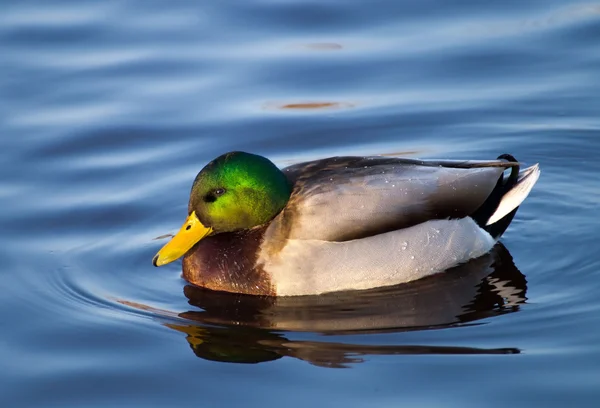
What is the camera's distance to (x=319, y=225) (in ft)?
23.9

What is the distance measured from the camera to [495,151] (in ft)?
31.1

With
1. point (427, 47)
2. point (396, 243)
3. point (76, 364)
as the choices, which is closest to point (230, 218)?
point (396, 243)

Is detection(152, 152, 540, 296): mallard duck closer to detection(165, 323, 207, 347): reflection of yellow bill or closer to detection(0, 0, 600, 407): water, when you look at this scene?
detection(0, 0, 600, 407): water

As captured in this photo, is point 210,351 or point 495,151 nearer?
point 210,351

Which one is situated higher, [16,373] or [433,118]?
[433,118]

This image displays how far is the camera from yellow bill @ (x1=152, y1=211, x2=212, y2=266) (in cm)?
743

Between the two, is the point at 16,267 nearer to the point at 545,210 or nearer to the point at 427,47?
the point at 545,210

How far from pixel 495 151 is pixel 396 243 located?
2.36 m

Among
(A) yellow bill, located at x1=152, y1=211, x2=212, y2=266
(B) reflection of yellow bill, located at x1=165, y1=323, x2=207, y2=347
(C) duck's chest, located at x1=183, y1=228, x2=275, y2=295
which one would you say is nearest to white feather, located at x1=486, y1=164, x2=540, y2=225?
(C) duck's chest, located at x1=183, y1=228, x2=275, y2=295

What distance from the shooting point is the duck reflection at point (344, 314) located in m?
6.48

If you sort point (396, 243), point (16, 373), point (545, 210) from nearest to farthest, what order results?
point (16, 373) → point (396, 243) → point (545, 210)

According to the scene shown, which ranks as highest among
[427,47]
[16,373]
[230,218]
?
[427,47]

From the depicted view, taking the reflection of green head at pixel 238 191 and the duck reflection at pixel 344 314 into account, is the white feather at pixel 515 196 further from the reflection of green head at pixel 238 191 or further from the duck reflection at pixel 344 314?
the reflection of green head at pixel 238 191

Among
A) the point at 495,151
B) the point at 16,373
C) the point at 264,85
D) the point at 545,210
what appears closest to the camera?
the point at 16,373
